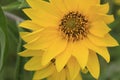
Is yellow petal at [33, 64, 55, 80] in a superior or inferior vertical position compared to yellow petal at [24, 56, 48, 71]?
inferior

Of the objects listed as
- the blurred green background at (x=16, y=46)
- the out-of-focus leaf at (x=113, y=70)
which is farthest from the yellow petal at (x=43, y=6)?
the out-of-focus leaf at (x=113, y=70)

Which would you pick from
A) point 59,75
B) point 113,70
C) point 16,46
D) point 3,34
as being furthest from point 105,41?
point 113,70

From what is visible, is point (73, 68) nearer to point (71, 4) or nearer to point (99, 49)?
point (99, 49)

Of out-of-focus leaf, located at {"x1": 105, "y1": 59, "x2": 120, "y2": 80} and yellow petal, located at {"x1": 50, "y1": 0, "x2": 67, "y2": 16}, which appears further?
out-of-focus leaf, located at {"x1": 105, "y1": 59, "x2": 120, "y2": 80}

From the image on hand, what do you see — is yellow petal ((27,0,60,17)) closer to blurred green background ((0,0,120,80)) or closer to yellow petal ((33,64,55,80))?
blurred green background ((0,0,120,80))

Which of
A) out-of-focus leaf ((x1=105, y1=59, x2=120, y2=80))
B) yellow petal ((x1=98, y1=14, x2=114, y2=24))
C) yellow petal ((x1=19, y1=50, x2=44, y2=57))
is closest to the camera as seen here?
yellow petal ((x1=98, y1=14, x2=114, y2=24))

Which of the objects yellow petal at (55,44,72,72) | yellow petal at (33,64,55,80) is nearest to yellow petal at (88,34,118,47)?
yellow petal at (55,44,72,72)

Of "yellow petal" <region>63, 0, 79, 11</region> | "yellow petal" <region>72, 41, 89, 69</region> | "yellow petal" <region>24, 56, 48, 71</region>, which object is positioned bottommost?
"yellow petal" <region>24, 56, 48, 71</region>
